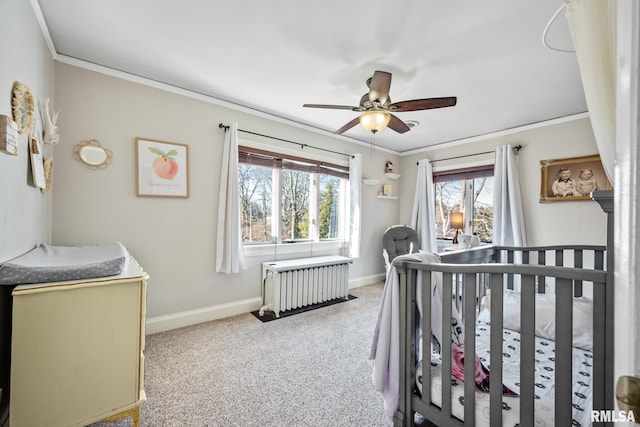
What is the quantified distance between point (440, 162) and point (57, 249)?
4625 mm

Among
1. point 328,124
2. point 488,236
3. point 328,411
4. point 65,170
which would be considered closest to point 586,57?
point 328,411

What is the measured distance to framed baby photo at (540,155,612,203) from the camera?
114 inches

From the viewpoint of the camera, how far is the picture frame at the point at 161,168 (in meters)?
2.42

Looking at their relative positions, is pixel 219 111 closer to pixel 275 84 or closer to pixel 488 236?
pixel 275 84

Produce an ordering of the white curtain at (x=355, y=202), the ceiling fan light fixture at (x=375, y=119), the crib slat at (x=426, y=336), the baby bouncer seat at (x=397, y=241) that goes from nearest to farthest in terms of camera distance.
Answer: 1. the crib slat at (x=426, y=336)
2. the ceiling fan light fixture at (x=375, y=119)
3. the white curtain at (x=355, y=202)
4. the baby bouncer seat at (x=397, y=241)

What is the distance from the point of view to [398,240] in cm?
428

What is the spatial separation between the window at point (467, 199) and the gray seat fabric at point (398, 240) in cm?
50

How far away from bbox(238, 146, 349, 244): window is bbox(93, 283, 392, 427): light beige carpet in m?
1.10

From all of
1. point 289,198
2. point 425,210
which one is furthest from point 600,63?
point 425,210

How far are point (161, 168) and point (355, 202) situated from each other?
2.56 m

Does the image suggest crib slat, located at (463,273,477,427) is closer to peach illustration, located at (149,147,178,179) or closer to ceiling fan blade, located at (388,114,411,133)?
ceiling fan blade, located at (388,114,411,133)

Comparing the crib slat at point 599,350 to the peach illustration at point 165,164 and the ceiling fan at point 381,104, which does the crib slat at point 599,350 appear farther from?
the peach illustration at point 165,164

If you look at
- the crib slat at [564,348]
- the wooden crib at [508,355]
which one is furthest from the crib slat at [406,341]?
the crib slat at [564,348]

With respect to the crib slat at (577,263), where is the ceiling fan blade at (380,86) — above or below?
above
